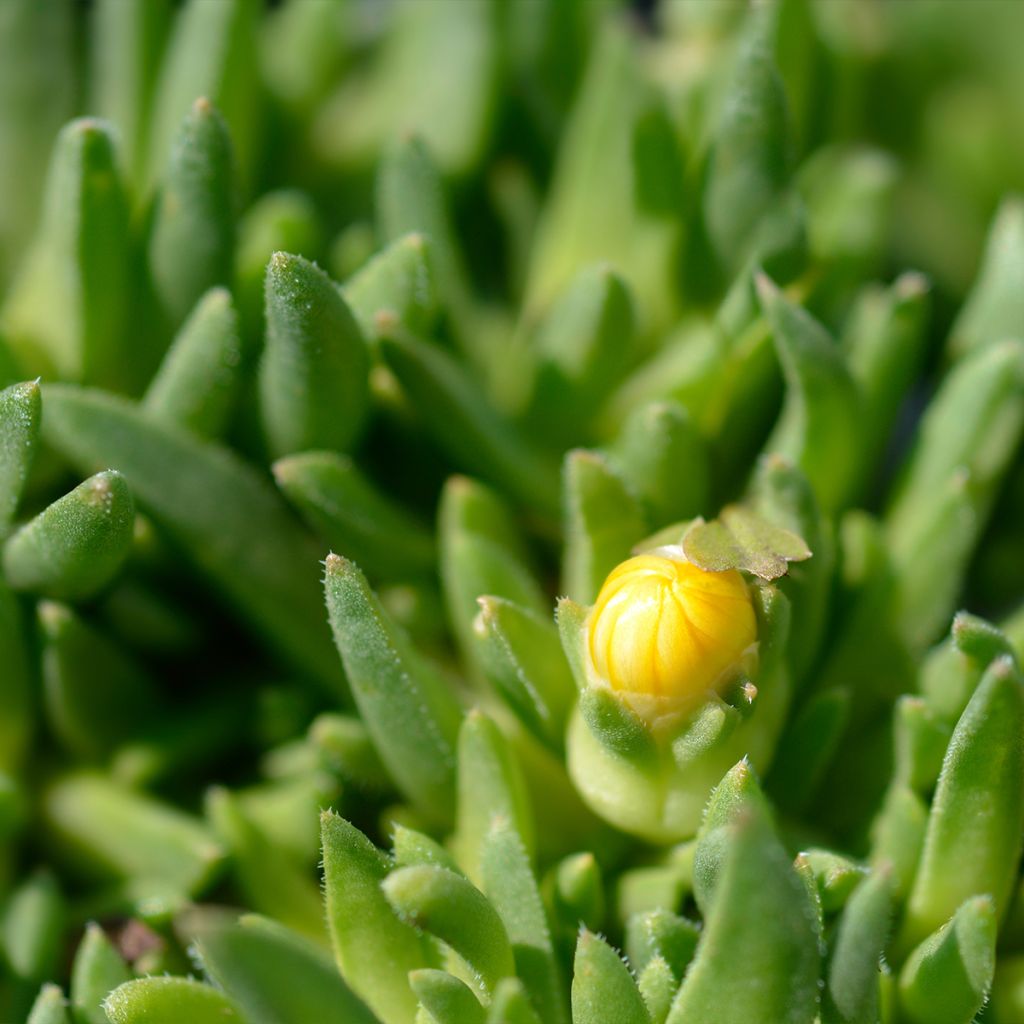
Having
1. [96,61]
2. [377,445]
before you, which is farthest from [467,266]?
[96,61]

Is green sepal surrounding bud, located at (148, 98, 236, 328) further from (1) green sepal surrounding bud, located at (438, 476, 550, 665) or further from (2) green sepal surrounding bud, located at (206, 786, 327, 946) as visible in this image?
(2) green sepal surrounding bud, located at (206, 786, 327, 946)

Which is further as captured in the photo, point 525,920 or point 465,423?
point 465,423

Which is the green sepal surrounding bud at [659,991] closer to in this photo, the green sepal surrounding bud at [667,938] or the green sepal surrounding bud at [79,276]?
the green sepal surrounding bud at [667,938]

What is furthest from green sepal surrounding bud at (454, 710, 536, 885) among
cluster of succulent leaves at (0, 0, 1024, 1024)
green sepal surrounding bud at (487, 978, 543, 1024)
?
green sepal surrounding bud at (487, 978, 543, 1024)

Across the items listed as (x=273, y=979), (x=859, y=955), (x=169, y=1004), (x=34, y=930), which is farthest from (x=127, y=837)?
(x=859, y=955)

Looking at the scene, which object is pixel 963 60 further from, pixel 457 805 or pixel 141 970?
pixel 141 970

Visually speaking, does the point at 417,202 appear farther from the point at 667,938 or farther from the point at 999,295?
the point at 667,938

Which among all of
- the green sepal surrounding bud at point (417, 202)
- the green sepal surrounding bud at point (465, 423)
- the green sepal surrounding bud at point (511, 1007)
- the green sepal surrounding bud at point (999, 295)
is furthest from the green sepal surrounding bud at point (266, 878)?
the green sepal surrounding bud at point (999, 295)
